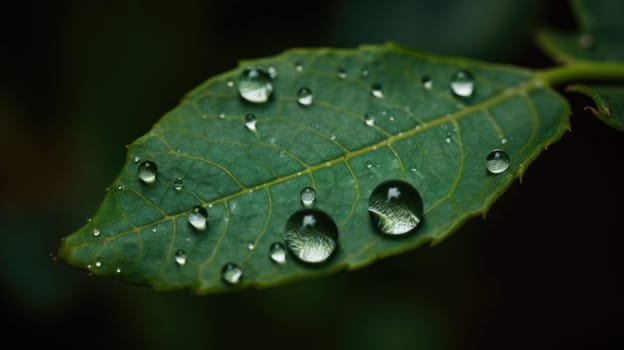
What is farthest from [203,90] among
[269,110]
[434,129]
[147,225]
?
[434,129]

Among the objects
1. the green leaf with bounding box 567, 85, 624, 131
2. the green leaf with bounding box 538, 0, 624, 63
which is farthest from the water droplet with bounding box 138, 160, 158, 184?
the green leaf with bounding box 538, 0, 624, 63

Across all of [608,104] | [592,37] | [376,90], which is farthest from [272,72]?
[592,37]

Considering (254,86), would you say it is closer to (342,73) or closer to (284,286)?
(342,73)

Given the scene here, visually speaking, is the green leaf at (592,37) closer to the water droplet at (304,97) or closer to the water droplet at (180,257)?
the water droplet at (304,97)

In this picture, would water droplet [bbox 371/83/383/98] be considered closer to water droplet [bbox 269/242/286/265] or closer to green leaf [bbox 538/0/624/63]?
water droplet [bbox 269/242/286/265]

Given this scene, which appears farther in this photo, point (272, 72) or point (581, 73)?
point (581, 73)

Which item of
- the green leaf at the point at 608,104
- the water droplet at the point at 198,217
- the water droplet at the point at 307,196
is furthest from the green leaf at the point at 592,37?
the water droplet at the point at 198,217
